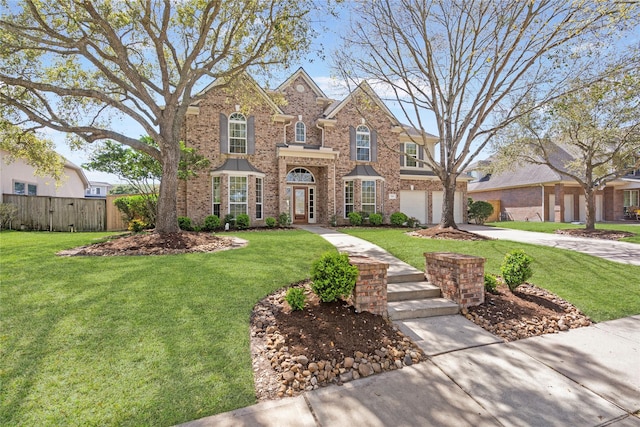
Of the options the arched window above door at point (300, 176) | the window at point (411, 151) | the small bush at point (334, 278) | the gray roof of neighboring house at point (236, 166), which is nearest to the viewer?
the small bush at point (334, 278)

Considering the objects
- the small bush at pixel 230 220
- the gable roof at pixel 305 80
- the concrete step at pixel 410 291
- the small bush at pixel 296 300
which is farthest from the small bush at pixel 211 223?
the small bush at pixel 296 300

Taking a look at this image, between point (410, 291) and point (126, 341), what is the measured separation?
403 cm

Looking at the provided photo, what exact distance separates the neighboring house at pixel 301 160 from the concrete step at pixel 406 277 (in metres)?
9.89

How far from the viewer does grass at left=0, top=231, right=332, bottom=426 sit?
2582 mm

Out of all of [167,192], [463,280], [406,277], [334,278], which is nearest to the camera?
[334,278]

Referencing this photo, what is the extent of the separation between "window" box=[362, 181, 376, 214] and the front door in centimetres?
344

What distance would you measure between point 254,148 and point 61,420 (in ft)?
47.8

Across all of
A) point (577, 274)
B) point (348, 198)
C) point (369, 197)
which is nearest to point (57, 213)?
point (348, 198)

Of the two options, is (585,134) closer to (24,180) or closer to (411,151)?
(411,151)

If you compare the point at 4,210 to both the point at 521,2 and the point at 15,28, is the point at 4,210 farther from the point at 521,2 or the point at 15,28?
the point at 521,2

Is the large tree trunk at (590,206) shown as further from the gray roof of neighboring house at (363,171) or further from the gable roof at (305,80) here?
the gable roof at (305,80)

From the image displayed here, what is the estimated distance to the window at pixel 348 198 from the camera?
17.5 metres

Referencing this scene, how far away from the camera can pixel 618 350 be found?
3775 millimetres

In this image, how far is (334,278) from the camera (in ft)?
13.6
